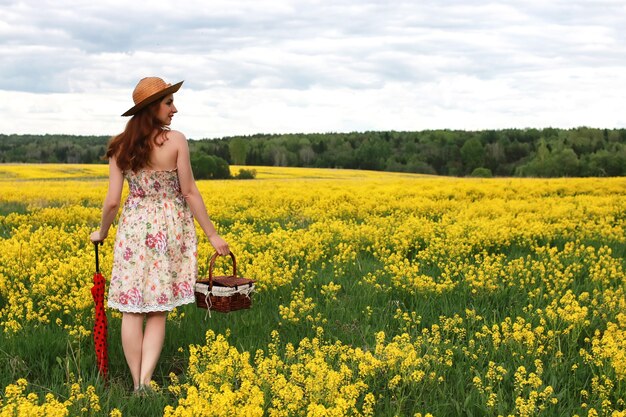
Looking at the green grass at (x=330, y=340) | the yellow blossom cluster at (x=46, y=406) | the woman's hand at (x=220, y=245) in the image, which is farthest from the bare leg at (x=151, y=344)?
the woman's hand at (x=220, y=245)

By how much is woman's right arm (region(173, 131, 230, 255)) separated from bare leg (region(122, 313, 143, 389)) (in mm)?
776

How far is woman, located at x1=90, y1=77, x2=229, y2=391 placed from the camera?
4480mm

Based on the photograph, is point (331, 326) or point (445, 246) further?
point (445, 246)

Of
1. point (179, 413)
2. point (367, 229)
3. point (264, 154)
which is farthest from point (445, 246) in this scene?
point (264, 154)

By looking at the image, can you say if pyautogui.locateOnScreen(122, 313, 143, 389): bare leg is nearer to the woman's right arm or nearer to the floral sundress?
the floral sundress

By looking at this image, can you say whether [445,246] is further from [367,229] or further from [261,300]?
[261,300]

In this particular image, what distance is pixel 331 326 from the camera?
234 inches

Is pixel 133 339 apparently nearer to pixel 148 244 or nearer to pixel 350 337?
pixel 148 244

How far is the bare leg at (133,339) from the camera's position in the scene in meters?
4.70

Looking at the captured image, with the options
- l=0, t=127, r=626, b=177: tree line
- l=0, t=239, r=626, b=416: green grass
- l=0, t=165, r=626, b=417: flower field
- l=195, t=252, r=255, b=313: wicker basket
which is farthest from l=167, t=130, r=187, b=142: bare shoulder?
l=0, t=127, r=626, b=177: tree line

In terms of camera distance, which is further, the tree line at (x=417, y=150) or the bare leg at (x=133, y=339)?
the tree line at (x=417, y=150)

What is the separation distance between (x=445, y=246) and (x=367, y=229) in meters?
1.78

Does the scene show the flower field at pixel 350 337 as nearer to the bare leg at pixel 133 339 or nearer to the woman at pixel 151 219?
the bare leg at pixel 133 339

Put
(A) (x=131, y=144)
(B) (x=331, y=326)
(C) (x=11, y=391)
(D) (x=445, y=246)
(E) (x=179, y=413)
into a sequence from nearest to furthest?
(E) (x=179, y=413), (C) (x=11, y=391), (A) (x=131, y=144), (B) (x=331, y=326), (D) (x=445, y=246)
